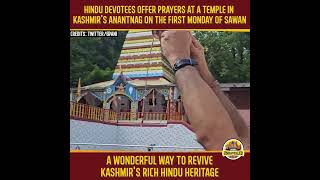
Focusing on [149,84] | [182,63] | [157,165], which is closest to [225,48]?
[182,63]

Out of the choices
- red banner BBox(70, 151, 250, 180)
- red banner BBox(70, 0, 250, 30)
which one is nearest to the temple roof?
red banner BBox(70, 0, 250, 30)

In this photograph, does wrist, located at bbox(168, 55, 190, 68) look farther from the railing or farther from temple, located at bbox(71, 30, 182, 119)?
the railing

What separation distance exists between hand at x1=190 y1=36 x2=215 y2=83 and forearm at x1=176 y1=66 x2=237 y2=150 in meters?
0.07

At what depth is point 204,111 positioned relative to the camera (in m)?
8.41

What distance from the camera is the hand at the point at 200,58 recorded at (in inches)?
333

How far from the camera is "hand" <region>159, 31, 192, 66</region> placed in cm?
846

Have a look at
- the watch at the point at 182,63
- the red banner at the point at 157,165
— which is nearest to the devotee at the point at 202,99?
the watch at the point at 182,63

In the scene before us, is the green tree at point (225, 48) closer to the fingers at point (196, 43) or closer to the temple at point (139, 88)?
the fingers at point (196, 43)

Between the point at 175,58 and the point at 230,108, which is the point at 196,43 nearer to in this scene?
the point at 175,58

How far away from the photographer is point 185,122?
8.45m

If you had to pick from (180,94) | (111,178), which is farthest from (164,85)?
(111,178)

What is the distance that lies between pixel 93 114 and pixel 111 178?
3.25 feet

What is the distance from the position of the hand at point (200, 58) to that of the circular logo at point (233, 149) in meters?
0.96

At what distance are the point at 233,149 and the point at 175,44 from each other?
1.77 metres
